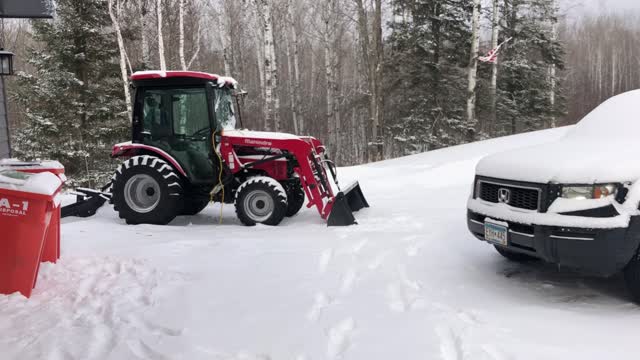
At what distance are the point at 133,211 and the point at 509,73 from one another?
72.1ft

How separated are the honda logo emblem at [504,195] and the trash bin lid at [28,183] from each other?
13.1 feet

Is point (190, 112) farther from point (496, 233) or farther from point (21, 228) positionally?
point (496, 233)

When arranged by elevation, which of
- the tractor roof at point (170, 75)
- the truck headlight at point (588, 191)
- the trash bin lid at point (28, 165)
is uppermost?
the tractor roof at point (170, 75)

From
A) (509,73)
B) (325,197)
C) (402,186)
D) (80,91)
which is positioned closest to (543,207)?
(325,197)

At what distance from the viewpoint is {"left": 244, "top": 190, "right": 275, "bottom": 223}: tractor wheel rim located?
7.34 metres

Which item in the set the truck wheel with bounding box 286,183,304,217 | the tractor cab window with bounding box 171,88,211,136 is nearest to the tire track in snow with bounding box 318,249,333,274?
the truck wheel with bounding box 286,183,304,217

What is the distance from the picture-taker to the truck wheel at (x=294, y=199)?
8094 mm

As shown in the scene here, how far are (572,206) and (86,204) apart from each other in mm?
7226

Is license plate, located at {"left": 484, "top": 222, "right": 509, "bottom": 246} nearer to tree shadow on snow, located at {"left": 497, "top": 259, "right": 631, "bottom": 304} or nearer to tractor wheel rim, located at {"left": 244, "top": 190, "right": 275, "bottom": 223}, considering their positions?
tree shadow on snow, located at {"left": 497, "top": 259, "right": 631, "bottom": 304}

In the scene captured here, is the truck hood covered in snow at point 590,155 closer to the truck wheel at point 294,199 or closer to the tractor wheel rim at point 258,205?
the tractor wheel rim at point 258,205

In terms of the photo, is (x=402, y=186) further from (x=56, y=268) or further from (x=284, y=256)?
(x=56, y=268)

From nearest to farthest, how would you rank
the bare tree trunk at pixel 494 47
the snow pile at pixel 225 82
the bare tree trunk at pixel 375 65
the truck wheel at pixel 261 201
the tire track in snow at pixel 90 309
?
the tire track in snow at pixel 90 309 → the truck wheel at pixel 261 201 → the snow pile at pixel 225 82 → the bare tree trunk at pixel 375 65 → the bare tree trunk at pixel 494 47

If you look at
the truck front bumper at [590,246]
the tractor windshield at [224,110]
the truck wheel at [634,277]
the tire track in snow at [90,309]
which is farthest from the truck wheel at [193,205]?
the truck wheel at [634,277]

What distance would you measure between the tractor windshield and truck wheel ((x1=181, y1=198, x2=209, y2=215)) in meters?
1.23
